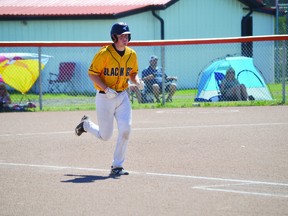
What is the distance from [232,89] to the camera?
1983 cm

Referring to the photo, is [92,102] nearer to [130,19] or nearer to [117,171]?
[130,19]

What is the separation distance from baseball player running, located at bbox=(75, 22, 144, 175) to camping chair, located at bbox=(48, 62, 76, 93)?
14225mm

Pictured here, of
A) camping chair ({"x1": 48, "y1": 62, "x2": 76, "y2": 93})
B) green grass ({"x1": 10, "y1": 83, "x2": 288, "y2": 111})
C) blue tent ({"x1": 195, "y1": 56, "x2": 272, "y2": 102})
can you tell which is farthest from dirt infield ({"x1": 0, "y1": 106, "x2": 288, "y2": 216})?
camping chair ({"x1": 48, "y1": 62, "x2": 76, "y2": 93})

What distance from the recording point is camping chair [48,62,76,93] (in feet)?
80.7

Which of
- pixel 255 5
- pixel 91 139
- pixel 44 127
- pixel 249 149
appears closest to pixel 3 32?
pixel 255 5

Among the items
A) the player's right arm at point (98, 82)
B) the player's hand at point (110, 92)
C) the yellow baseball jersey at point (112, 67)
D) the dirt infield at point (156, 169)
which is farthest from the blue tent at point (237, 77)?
the player's hand at point (110, 92)

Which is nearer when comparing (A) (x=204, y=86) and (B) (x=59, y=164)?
(B) (x=59, y=164)

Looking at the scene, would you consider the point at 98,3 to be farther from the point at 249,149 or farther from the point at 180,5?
the point at 249,149

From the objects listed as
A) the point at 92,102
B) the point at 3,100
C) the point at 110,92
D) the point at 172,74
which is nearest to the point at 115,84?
the point at 110,92

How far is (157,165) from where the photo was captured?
1064cm

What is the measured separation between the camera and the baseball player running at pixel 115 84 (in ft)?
32.6

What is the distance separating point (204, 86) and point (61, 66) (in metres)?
6.12

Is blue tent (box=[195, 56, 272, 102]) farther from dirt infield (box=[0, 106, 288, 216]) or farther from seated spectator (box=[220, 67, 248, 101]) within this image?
dirt infield (box=[0, 106, 288, 216])

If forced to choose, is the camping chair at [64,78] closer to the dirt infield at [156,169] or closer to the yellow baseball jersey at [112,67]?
the dirt infield at [156,169]
